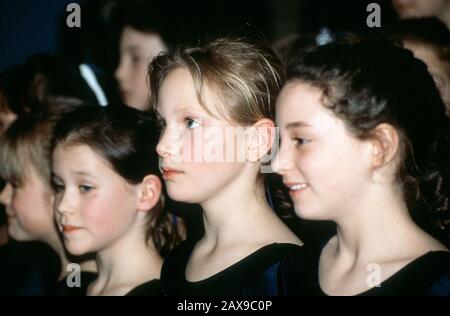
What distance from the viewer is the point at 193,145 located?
3.42 feet

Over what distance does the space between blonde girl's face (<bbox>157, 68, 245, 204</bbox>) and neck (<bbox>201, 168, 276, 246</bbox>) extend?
0.11 ft

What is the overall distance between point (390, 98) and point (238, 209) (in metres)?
0.40

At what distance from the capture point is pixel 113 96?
1944 mm

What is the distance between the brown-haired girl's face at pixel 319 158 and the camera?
0.90m

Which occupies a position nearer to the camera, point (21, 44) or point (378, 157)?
point (378, 157)

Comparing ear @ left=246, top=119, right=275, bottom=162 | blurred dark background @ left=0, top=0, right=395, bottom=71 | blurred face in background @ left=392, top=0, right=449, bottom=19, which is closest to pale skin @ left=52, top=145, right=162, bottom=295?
ear @ left=246, top=119, right=275, bottom=162

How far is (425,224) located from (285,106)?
0.38 metres

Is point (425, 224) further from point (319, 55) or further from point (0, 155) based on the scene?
point (0, 155)

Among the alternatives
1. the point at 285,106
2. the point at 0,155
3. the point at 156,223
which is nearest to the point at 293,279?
the point at 285,106

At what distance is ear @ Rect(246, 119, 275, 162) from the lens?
106cm

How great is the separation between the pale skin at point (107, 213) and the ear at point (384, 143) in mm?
577

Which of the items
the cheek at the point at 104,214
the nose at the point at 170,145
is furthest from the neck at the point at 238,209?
the cheek at the point at 104,214

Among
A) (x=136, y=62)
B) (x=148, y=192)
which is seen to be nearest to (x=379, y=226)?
(x=148, y=192)

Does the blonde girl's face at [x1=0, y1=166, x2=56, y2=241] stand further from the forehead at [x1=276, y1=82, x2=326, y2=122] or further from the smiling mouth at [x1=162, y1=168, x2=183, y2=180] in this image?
the forehead at [x1=276, y1=82, x2=326, y2=122]
